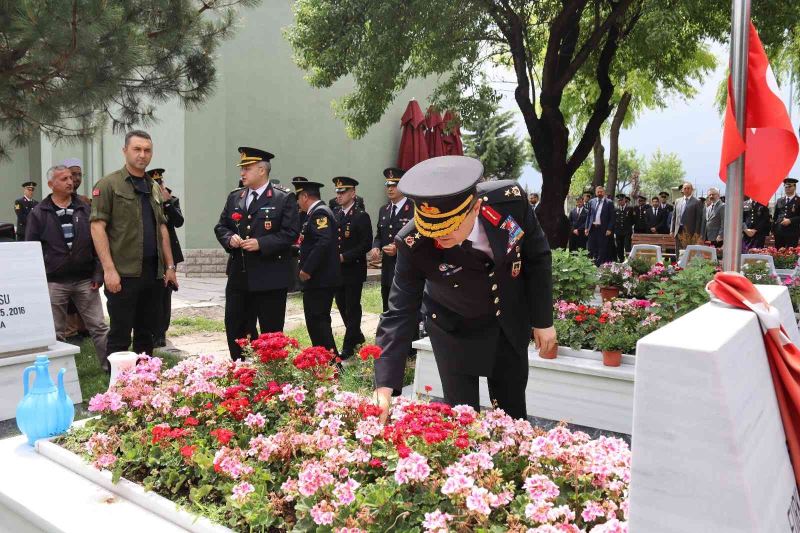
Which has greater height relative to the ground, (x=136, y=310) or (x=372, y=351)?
(x=372, y=351)

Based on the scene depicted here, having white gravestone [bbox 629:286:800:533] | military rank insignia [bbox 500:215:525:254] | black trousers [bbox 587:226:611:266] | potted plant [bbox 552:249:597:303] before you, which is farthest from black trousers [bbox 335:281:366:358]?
black trousers [bbox 587:226:611:266]

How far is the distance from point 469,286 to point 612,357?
2.30 metres

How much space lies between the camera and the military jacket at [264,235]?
5438 millimetres

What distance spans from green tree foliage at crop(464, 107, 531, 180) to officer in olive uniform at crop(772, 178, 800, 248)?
77.6 feet

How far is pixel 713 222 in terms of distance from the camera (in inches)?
568

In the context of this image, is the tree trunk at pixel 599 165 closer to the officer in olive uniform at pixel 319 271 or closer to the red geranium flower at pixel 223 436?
the officer in olive uniform at pixel 319 271

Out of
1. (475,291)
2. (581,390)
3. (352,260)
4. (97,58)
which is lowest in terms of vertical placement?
(581,390)

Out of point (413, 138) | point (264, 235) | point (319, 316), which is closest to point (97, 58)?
point (264, 235)

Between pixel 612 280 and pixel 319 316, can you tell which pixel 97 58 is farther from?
pixel 612 280

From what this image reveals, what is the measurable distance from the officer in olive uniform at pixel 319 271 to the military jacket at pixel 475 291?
3417 millimetres

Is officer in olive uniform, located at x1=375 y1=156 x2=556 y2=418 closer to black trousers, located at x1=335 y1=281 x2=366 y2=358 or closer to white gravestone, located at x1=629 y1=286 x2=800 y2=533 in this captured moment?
white gravestone, located at x1=629 y1=286 x2=800 y2=533

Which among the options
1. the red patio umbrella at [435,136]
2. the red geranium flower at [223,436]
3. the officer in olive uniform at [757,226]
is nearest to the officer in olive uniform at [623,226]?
the officer in olive uniform at [757,226]

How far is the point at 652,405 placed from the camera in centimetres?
136

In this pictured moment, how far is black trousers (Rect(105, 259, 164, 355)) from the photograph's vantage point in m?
5.33
